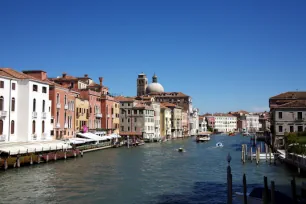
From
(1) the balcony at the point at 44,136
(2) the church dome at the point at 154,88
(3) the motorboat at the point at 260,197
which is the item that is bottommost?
(3) the motorboat at the point at 260,197

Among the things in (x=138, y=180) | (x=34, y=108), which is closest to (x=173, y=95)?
(x=34, y=108)

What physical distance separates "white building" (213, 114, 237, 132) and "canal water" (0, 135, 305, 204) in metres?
117

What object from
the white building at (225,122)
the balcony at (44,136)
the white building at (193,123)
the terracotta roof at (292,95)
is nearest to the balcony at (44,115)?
the balcony at (44,136)

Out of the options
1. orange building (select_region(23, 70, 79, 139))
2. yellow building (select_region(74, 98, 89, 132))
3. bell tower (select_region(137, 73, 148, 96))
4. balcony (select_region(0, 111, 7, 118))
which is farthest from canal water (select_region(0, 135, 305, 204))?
bell tower (select_region(137, 73, 148, 96))

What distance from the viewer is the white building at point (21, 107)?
27031 millimetres

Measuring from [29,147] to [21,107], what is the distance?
14.8 ft

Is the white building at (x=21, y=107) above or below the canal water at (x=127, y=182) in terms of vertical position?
above

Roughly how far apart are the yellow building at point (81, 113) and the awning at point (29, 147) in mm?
8425

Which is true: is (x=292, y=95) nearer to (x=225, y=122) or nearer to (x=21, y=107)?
(x=21, y=107)

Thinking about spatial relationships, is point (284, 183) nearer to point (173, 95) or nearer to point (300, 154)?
point (300, 154)

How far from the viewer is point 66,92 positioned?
3659 cm

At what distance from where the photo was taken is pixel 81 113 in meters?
40.8

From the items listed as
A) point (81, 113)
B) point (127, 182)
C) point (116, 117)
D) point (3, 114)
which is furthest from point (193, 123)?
point (127, 182)

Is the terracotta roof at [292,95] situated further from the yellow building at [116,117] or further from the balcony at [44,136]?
the balcony at [44,136]
